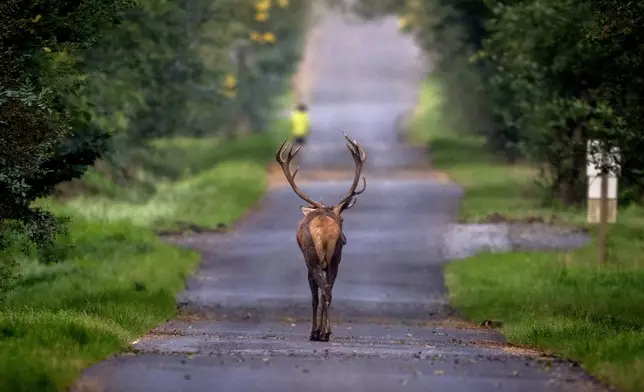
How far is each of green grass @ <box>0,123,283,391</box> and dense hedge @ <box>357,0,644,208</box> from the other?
6.02 metres

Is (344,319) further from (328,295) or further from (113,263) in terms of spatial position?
(113,263)

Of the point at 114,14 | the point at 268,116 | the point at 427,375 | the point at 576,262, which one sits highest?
the point at 268,116

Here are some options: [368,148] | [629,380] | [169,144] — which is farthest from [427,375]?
[368,148]

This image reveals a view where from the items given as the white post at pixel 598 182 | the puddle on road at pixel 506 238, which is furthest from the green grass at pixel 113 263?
the white post at pixel 598 182

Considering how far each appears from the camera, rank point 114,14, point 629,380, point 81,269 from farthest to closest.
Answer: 1. point 81,269
2. point 114,14
3. point 629,380

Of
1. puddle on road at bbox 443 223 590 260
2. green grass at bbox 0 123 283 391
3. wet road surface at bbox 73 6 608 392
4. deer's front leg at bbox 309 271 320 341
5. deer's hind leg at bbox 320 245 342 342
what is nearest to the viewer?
wet road surface at bbox 73 6 608 392

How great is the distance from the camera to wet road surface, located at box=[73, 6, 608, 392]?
39.1 ft

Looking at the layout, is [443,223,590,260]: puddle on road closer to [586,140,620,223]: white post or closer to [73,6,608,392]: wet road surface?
[73,6,608,392]: wet road surface

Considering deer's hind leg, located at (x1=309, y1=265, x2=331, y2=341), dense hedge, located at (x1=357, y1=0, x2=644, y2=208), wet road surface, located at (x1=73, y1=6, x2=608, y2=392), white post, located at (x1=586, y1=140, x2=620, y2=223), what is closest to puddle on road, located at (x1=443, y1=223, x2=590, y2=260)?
wet road surface, located at (x1=73, y1=6, x2=608, y2=392)

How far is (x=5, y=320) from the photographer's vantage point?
47.2 ft

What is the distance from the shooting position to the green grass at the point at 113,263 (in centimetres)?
1282

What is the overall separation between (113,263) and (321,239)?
8161 mm

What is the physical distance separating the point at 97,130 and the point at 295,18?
4119cm

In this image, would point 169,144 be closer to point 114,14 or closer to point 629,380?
point 114,14
